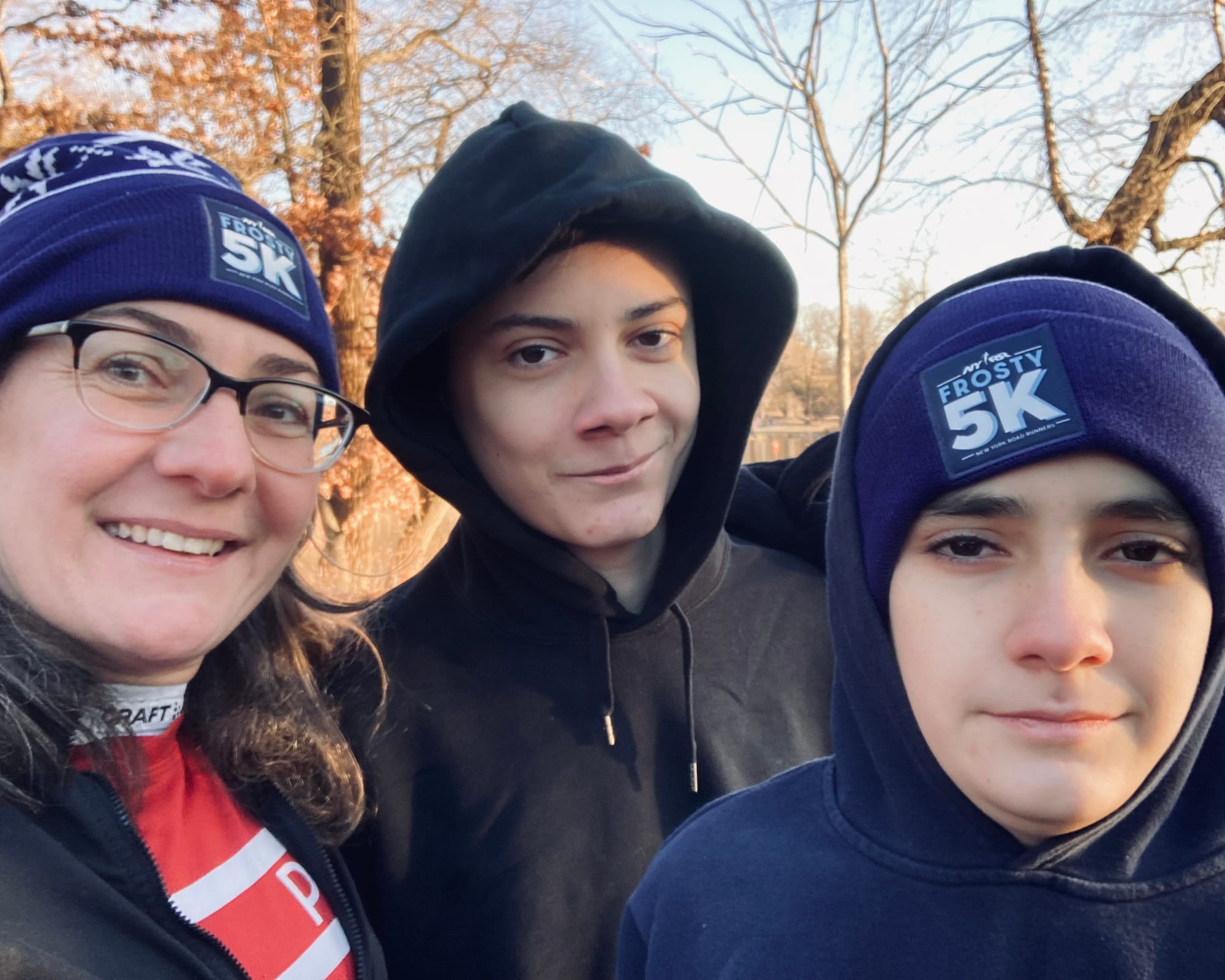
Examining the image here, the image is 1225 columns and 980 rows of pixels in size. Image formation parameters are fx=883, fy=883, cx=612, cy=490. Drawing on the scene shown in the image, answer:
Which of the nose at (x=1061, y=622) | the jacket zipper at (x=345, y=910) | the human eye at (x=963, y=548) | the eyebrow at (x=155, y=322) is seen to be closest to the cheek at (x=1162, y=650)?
the nose at (x=1061, y=622)

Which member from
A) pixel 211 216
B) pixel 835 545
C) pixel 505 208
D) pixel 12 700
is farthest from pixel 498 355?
pixel 12 700

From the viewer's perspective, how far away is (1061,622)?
3.39ft

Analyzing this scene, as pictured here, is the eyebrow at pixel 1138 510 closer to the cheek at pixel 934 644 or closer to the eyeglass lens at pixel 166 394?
the cheek at pixel 934 644

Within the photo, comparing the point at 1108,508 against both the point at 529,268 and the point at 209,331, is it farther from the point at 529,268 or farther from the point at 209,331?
the point at 209,331

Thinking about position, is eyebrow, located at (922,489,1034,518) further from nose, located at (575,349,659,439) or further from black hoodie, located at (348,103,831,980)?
black hoodie, located at (348,103,831,980)

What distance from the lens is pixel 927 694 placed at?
3.79 ft

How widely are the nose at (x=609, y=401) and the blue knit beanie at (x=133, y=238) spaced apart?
53 cm

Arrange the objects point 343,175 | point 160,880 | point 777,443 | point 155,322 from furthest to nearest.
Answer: point 777,443 → point 343,175 → point 155,322 → point 160,880

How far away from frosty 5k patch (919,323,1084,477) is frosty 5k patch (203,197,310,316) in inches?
43.0

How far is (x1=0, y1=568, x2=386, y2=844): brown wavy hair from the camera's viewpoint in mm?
1275

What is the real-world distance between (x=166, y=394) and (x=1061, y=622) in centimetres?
136

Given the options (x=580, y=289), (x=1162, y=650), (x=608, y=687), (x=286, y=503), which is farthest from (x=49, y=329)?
(x=1162, y=650)

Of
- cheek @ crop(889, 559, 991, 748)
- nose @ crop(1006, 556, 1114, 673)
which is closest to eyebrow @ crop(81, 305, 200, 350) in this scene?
cheek @ crop(889, 559, 991, 748)

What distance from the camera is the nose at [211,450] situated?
1437 mm
